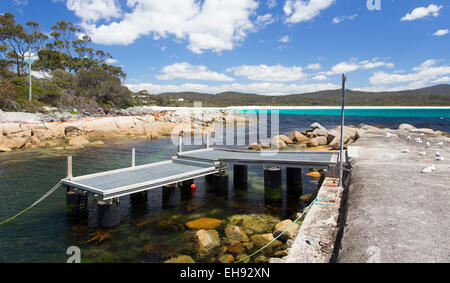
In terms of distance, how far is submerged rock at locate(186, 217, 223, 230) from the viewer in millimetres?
8484

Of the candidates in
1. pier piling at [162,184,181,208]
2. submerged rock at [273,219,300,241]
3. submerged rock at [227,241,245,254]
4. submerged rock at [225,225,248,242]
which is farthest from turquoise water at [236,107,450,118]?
submerged rock at [227,241,245,254]

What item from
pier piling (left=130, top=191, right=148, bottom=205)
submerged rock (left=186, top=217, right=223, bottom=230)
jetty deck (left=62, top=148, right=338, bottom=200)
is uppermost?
jetty deck (left=62, top=148, right=338, bottom=200)

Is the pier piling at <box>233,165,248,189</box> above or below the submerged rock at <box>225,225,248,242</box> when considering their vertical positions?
above

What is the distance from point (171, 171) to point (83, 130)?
22753 mm

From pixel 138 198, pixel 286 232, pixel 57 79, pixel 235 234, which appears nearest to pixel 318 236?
pixel 286 232

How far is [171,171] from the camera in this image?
11062 mm

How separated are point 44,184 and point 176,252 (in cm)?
919

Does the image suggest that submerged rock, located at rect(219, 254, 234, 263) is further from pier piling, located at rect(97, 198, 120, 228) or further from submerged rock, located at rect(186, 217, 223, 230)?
pier piling, located at rect(97, 198, 120, 228)

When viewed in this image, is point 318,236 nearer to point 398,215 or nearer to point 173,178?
point 398,215

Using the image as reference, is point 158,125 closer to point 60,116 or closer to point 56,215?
point 60,116

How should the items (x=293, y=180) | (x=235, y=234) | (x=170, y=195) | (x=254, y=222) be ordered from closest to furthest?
(x=235, y=234) < (x=254, y=222) < (x=170, y=195) < (x=293, y=180)

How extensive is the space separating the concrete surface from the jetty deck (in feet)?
10.4

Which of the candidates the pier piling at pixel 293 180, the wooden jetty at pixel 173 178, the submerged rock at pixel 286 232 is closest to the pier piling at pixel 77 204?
the wooden jetty at pixel 173 178
